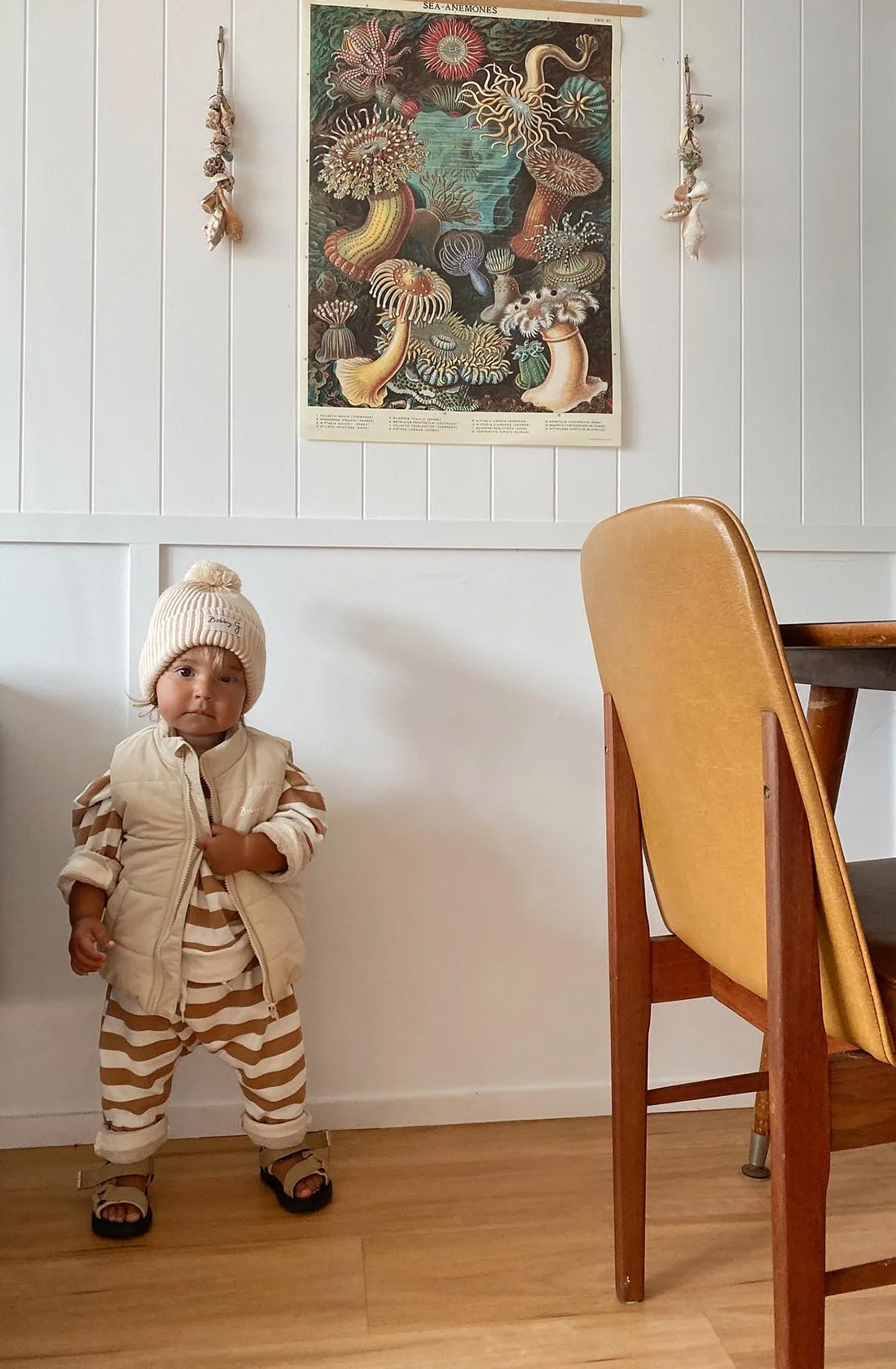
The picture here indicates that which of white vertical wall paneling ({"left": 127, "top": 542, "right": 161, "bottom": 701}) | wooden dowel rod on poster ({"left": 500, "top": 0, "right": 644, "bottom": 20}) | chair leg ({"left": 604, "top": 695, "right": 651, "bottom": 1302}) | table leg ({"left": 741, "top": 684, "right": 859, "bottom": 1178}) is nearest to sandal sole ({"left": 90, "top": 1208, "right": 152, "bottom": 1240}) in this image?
chair leg ({"left": 604, "top": 695, "right": 651, "bottom": 1302})

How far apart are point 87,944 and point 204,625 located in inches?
17.3

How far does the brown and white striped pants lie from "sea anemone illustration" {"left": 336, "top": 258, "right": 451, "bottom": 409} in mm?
900

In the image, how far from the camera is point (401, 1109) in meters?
1.62

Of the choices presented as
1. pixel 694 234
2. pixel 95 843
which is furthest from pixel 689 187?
pixel 95 843

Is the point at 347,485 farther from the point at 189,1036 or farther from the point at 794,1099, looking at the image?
the point at 794,1099

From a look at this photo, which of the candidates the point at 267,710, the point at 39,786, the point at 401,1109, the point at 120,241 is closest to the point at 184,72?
the point at 120,241

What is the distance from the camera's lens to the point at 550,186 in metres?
1.63

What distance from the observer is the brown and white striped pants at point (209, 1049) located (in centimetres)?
135

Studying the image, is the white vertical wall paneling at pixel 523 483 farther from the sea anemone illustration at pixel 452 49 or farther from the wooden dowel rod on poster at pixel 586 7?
the wooden dowel rod on poster at pixel 586 7

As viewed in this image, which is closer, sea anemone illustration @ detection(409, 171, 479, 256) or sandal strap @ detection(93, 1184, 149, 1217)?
sandal strap @ detection(93, 1184, 149, 1217)

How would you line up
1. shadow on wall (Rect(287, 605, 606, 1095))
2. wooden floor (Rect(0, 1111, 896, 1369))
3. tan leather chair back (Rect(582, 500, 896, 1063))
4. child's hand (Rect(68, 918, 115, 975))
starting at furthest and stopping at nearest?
shadow on wall (Rect(287, 605, 606, 1095)) → child's hand (Rect(68, 918, 115, 975)) → wooden floor (Rect(0, 1111, 896, 1369)) → tan leather chair back (Rect(582, 500, 896, 1063))

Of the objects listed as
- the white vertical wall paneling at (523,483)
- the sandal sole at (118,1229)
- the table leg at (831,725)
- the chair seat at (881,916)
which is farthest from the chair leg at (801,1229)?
the white vertical wall paneling at (523,483)

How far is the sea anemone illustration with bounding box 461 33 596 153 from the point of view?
1616 mm

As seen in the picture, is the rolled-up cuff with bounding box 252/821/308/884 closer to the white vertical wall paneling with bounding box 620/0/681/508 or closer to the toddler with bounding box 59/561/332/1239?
the toddler with bounding box 59/561/332/1239
